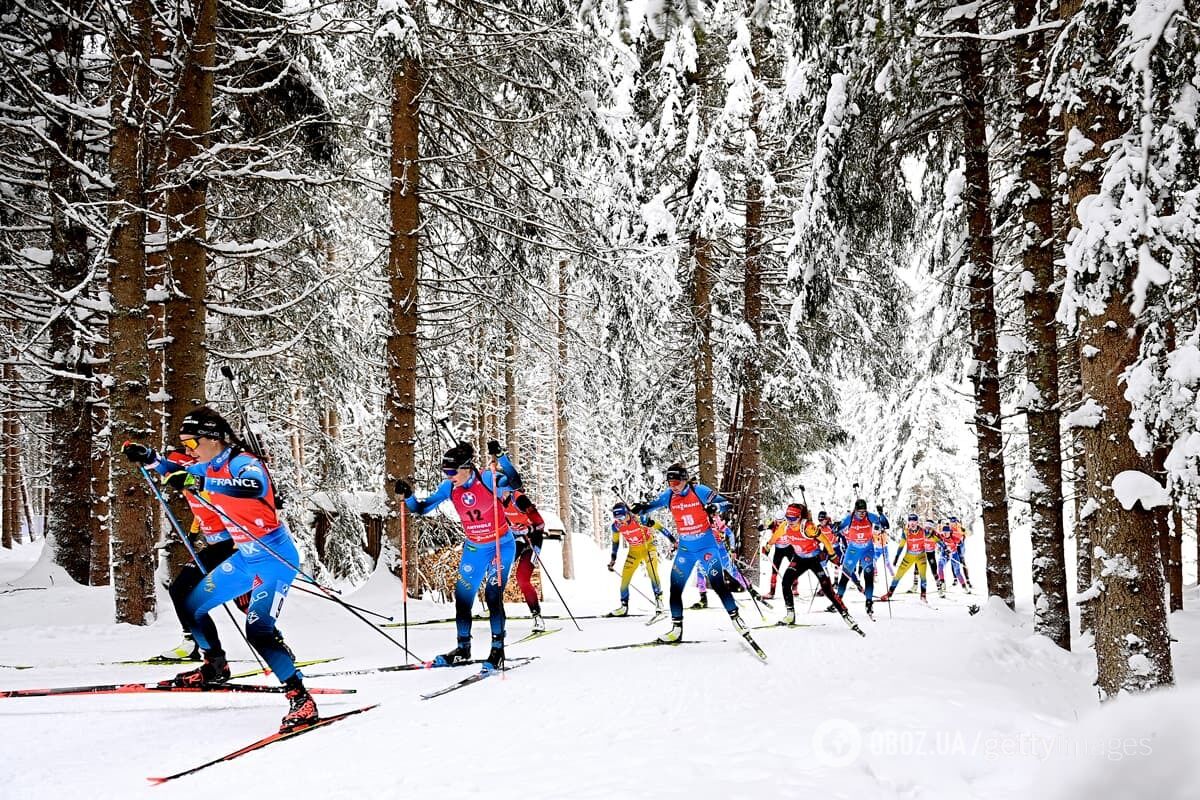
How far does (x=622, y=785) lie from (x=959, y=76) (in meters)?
9.99

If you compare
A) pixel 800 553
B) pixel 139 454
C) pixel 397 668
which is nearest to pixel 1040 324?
pixel 800 553

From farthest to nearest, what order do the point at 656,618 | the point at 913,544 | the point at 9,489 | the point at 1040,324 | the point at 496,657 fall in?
the point at 9,489
the point at 913,544
the point at 656,618
the point at 1040,324
the point at 496,657

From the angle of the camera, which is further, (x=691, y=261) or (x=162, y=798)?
Answer: (x=691, y=261)

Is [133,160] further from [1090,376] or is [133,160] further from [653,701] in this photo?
[1090,376]

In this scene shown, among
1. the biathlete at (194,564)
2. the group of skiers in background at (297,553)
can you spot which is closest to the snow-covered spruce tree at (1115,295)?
the group of skiers in background at (297,553)

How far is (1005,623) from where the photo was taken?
10.7m

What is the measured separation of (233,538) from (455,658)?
9.96 ft

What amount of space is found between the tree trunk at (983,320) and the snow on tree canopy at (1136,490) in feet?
16.2

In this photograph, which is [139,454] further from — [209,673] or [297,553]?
[209,673]

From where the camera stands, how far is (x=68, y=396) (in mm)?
12516

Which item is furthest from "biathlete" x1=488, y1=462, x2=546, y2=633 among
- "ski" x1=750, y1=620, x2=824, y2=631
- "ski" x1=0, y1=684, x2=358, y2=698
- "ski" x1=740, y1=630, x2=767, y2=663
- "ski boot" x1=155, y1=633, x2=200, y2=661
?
"ski" x1=0, y1=684, x2=358, y2=698

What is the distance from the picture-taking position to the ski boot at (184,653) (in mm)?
7270

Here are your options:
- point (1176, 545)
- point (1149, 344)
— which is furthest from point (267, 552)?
point (1176, 545)

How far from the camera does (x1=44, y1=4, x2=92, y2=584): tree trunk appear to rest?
10930 millimetres
